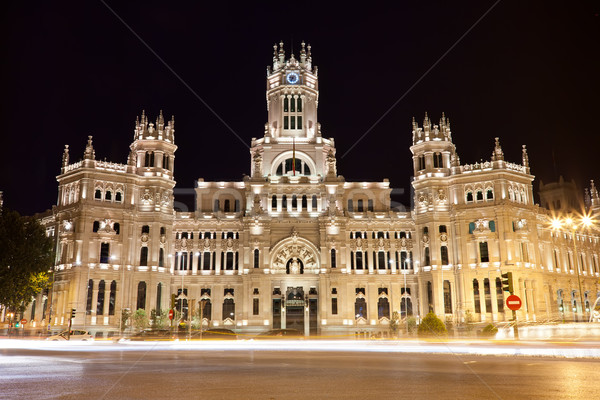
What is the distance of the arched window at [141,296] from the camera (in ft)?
255

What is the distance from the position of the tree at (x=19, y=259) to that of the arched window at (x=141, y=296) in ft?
49.3

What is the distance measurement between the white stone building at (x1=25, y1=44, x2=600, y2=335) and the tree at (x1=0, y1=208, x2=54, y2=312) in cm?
982

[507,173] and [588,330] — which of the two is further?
[507,173]

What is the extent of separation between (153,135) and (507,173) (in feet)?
174

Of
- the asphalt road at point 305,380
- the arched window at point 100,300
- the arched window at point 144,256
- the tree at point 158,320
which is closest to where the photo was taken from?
the asphalt road at point 305,380

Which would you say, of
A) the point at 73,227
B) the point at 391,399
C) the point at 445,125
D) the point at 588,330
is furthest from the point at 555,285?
the point at 391,399

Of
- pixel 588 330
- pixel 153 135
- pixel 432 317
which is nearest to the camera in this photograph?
pixel 588 330

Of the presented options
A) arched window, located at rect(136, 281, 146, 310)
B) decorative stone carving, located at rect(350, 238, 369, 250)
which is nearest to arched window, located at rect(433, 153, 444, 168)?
decorative stone carving, located at rect(350, 238, 369, 250)

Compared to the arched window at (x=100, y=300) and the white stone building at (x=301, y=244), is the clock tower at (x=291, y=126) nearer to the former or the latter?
the white stone building at (x=301, y=244)

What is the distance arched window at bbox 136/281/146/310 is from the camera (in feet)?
255

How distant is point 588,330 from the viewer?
34.6 metres

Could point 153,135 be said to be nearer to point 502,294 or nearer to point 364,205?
point 364,205

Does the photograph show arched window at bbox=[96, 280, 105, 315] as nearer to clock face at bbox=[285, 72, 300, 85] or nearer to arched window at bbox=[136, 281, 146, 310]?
arched window at bbox=[136, 281, 146, 310]

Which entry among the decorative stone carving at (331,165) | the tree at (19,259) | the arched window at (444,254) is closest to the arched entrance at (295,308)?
the decorative stone carving at (331,165)
